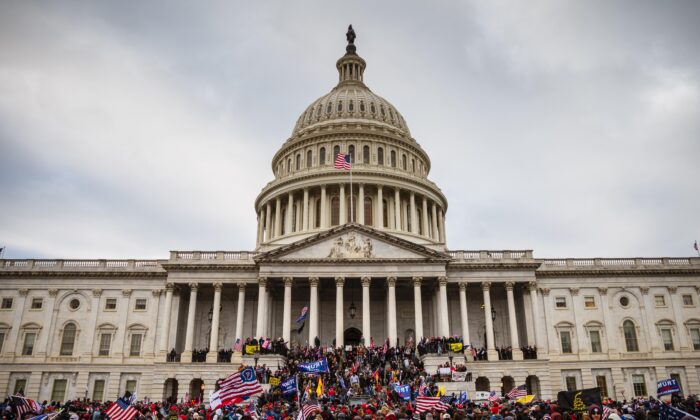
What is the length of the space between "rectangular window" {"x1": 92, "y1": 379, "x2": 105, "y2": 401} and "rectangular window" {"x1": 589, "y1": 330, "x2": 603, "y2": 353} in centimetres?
4506

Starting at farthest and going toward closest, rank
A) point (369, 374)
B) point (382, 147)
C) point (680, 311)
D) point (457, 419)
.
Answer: point (382, 147) < point (680, 311) < point (369, 374) < point (457, 419)

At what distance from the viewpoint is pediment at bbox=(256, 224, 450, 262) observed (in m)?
47.3

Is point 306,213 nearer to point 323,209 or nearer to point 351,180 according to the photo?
point 323,209

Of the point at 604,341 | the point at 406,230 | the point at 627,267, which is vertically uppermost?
the point at 406,230

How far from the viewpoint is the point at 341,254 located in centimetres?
4756

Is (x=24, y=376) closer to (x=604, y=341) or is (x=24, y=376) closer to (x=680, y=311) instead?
(x=604, y=341)

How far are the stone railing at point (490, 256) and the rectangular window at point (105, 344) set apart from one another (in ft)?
109

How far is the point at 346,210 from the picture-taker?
2442 inches

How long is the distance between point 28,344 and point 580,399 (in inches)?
1983

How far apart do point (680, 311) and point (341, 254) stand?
3315 centimetres

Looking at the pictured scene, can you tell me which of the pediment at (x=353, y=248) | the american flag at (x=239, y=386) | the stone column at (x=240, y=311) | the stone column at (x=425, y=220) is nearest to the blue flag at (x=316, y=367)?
the american flag at (x=239, y=386)

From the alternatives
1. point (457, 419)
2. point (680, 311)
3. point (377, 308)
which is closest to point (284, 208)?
point (377, 308)

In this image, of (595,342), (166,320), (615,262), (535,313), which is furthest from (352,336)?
(615,262)

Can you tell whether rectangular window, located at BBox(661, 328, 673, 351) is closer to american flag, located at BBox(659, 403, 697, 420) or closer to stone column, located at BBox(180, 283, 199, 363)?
stone column, located at BBox(180, 283, 199, 363)
